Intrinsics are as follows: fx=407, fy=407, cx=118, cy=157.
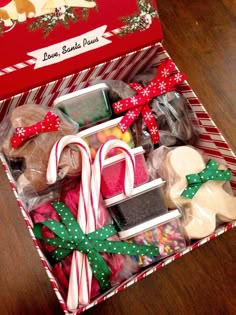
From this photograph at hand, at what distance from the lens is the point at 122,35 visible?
0.97 metres

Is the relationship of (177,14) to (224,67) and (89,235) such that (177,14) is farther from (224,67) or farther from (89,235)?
(89,235)

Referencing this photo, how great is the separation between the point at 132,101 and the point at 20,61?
10.5 inches

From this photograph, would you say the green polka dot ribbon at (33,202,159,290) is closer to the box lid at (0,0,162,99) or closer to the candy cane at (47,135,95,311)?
the candy cane at (47,135,95,311)

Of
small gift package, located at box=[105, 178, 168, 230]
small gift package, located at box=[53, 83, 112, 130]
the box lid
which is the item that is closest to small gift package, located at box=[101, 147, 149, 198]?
small gift package, located at box=[105, 178, 168, 230]

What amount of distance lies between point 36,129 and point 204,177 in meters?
0.38

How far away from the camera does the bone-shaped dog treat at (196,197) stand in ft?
2.94

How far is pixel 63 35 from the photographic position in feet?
2.97

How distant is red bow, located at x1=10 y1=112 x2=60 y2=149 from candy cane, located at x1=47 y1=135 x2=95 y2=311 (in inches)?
1.8

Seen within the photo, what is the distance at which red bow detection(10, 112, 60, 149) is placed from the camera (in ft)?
2.79

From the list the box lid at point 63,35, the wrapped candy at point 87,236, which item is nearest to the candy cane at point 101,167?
the wrapped candy at point 87,236

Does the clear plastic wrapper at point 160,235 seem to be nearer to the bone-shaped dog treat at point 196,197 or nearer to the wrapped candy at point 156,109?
the bone-shaped dog treat at point 196,197

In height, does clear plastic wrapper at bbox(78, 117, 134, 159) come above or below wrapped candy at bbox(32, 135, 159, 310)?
above

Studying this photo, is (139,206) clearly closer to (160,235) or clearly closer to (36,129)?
(160,235)

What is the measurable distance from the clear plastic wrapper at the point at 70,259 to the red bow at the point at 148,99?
20 cm
